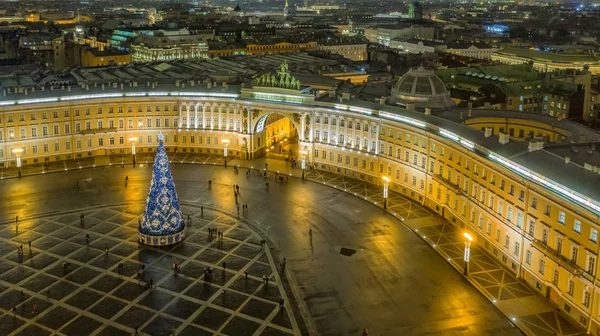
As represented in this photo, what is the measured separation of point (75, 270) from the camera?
74.2 metres

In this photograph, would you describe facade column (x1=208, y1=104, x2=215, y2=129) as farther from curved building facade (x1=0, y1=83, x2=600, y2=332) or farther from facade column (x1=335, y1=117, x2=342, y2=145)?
facade column (x1=335, y1=117, x2=342, y2=145)

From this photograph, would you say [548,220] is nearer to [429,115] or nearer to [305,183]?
[429,115]

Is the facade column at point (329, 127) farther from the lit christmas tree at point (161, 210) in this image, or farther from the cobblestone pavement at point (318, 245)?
the lit christmas tree at point (161, 210)

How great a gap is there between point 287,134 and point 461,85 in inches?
1793

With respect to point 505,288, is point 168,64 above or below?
above

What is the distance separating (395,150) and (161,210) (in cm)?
3963

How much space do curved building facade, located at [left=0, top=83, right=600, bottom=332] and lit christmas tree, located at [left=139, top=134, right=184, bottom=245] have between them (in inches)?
1442

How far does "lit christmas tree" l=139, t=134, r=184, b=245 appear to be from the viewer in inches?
3135

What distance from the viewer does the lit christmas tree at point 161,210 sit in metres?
79.6

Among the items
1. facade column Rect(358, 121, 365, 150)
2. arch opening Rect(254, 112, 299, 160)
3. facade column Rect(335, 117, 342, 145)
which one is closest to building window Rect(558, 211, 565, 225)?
facade column Rect(358, 121, 365, 150)

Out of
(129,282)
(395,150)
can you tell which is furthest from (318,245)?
(395,150)

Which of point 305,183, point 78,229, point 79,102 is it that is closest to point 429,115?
point 305,183

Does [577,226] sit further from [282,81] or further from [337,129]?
[282,81]

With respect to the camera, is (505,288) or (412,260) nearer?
(505,288)
